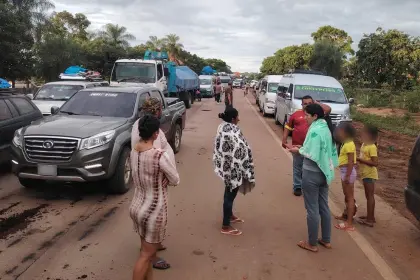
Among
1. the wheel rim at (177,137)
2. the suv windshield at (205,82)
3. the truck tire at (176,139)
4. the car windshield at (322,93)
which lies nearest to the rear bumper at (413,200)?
the truck tire at (176,139)

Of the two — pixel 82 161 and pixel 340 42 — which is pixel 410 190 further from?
pixel 340 42

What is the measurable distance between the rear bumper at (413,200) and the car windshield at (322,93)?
9058 millimetres

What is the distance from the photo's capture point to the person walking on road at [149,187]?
3.35 metres

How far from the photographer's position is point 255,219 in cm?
588

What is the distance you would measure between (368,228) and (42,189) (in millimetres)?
5130

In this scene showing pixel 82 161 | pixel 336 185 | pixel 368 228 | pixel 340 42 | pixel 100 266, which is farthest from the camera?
pixel 340 42

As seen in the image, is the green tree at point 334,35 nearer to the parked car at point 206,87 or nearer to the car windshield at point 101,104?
the parked car at point 206,87

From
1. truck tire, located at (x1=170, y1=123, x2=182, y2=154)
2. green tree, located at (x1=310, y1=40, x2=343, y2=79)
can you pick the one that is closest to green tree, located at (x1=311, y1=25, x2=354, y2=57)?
green tree, located at (x1=310, y1=40, x2=343, y2=79)

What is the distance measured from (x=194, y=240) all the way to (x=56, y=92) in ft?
32.0

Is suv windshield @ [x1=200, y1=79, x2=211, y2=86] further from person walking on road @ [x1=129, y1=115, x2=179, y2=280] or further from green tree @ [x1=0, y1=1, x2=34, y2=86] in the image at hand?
person walking on road @ [x1=129, y1=115, x2=179, y2=280]

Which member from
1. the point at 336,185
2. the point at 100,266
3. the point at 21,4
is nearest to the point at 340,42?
the point at 21,4

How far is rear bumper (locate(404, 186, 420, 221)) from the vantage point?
4.89 m

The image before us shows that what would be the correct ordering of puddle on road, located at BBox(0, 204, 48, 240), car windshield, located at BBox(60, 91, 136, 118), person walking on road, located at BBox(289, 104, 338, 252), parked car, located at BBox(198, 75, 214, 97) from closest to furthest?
person walking on road, located at BBox(289, 104, 338, 252) < puddle on road, located at BBox(0, 204, 48, 240) < car windshield, located at BBox(60, 91, 136, 118) < parked car, located at BBox(198, 75, 214, 97)

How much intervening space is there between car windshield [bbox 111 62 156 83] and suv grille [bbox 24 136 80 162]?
11252 millimetres
